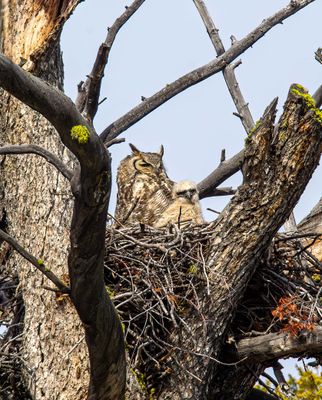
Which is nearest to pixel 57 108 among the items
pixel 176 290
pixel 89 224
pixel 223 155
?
pixel 89 224

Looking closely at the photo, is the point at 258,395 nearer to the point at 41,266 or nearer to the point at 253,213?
the point at 253,213

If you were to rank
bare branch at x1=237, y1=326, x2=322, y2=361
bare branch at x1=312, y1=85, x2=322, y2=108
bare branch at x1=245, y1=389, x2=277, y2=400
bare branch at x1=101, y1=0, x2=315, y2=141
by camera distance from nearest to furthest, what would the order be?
bare branch at x1=237, y1=326, x2=322, y2=361 → bare branch at x1=312, y1=85, x2=322, y2=108 → bare branch at x1=245, y1=389, x2=277, y2=400 → bare branch at x1=101, y1=0, x2=315, y2=141

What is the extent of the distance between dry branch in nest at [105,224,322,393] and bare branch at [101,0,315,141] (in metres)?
1.43

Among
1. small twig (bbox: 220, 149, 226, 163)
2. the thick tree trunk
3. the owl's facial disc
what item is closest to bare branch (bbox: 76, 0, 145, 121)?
the thick tree trunk

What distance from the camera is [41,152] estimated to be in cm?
370

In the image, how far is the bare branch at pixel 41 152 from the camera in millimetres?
3631

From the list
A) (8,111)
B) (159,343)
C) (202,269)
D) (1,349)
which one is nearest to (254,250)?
(202,269)

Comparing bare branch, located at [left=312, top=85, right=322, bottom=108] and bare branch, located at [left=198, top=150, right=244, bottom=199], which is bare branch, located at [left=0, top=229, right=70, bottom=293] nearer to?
bare branch, located at [left=312, top=85, right=322, bottom=108]

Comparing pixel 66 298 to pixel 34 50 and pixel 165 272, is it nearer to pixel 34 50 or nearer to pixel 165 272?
pixel 165 272

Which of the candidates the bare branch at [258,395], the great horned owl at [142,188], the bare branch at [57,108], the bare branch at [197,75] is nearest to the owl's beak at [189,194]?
the great horned owl at [142,188]

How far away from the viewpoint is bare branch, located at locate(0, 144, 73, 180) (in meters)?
3.63

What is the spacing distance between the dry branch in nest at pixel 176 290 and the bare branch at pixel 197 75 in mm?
1425

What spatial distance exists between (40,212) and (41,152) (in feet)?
6.33

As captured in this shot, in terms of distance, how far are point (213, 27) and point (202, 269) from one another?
388 centimetres
